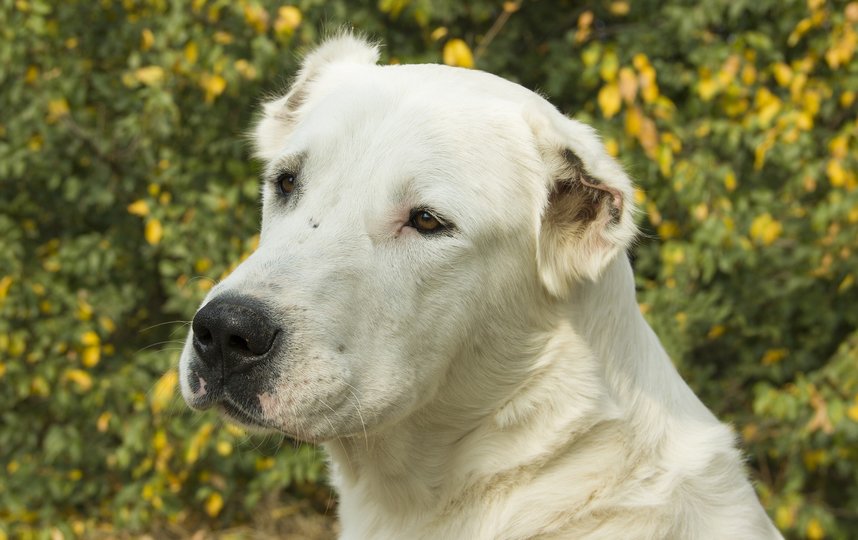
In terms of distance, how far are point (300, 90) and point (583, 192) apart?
1040mm

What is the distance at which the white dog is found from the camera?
2.47m

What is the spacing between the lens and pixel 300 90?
126 inches

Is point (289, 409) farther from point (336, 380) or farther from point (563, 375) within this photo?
point (563, 375)

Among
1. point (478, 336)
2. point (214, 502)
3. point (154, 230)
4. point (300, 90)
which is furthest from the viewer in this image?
point (214, 502)

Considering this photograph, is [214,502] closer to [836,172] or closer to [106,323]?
[106,323]

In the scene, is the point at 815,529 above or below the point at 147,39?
below

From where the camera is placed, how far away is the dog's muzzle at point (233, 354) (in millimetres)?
2285

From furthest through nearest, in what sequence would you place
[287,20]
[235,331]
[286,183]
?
[287,20] → [286,183] → [235,331]

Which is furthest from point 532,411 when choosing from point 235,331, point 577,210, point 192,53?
point 192,53

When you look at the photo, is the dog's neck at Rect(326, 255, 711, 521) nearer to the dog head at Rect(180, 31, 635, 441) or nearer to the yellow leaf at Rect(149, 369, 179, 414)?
the dog head at Rect(180, 31, 635, 441)

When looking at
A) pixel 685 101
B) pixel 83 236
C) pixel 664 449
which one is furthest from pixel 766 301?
pixel 83 236

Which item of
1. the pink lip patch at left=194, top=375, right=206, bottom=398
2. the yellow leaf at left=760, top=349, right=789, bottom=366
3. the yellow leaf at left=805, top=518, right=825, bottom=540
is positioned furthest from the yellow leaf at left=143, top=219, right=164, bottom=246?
the yellow leaf at left=805, top=518, right=825, bottom=540

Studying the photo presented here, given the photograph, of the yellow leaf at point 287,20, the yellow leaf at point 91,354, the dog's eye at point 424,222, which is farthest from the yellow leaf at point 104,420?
the dog's eye at point 424,222

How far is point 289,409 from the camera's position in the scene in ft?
7.76
